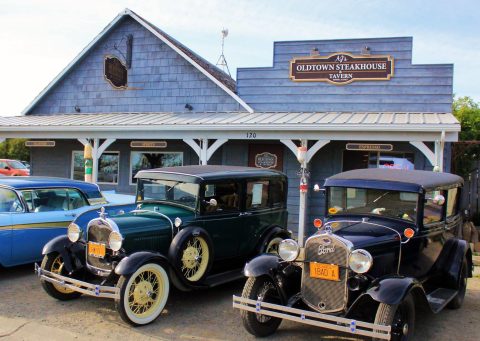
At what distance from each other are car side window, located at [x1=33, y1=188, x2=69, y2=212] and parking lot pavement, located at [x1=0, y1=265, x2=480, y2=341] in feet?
4.21

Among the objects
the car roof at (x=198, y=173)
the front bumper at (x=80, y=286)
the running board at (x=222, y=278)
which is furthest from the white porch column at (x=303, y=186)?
the front bumper at (x=80, y=286)

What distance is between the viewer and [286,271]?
4.83m

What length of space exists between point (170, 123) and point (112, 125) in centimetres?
157

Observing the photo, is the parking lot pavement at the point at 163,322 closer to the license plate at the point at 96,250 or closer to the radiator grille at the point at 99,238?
the radiator grille at the point at 99,238

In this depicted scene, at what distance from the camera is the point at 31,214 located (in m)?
6.81

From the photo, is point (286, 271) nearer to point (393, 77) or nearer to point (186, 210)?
point (186, 210)

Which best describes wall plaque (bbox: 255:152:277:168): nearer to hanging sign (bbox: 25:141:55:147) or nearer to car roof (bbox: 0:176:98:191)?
car roof (bbox: 0:176:98:191)

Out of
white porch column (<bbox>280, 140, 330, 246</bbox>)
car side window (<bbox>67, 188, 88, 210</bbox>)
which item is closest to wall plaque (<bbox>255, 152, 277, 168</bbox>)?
white porch column (<bbox>280, 140, 330, 246</bbox>)

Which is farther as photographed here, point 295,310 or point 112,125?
point 112,125

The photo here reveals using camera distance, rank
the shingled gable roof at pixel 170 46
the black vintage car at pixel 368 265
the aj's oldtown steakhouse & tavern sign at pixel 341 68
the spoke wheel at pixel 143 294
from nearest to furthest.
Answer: the black vintage car at pixel 368 265
the spoke wheel at pixel 143 294
the aj's oldtown steakhouse & tavern sign at pixel 341 68
the shingled gable roof at pixel 170 46

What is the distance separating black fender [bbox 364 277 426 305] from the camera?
13.3 ft

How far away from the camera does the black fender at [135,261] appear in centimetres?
480

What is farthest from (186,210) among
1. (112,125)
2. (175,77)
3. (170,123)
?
(175,77)

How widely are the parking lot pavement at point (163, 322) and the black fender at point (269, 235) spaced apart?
900 mm
